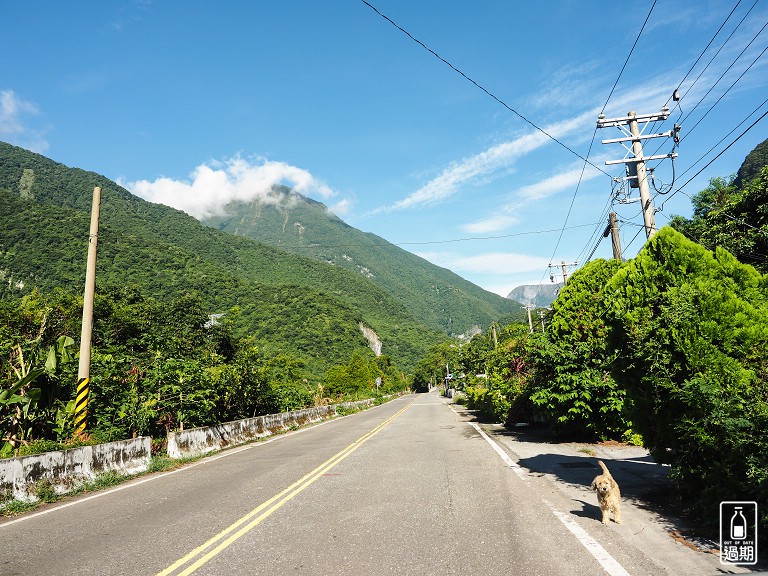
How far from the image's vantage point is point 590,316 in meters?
12.7

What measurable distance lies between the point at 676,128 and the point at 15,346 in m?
19.3

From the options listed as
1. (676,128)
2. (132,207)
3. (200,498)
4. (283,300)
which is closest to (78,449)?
(200,498)

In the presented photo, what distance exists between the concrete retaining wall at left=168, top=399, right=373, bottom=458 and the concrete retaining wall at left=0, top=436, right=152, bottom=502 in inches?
53.5

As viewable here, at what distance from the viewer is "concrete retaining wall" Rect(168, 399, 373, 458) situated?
42.9 ft

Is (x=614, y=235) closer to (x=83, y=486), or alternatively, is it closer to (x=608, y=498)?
(x=608, y=498)

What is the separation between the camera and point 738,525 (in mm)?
4703

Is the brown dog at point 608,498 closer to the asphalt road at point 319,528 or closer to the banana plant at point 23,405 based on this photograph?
the asphalt road at point 319,528

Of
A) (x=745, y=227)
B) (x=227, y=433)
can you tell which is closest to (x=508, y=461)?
(x=227, y=433)

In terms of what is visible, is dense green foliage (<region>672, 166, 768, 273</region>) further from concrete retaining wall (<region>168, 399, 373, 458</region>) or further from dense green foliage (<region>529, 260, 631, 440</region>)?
concrete retaining wall (<region>168, 399, 373, 458</region>)

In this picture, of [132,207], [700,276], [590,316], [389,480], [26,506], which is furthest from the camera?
[132,207]

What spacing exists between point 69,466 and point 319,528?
252 inches

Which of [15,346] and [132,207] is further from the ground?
[132,207]

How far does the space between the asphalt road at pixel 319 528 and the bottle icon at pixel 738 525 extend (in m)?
1.14

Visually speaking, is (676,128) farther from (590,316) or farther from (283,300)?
(283,300)
